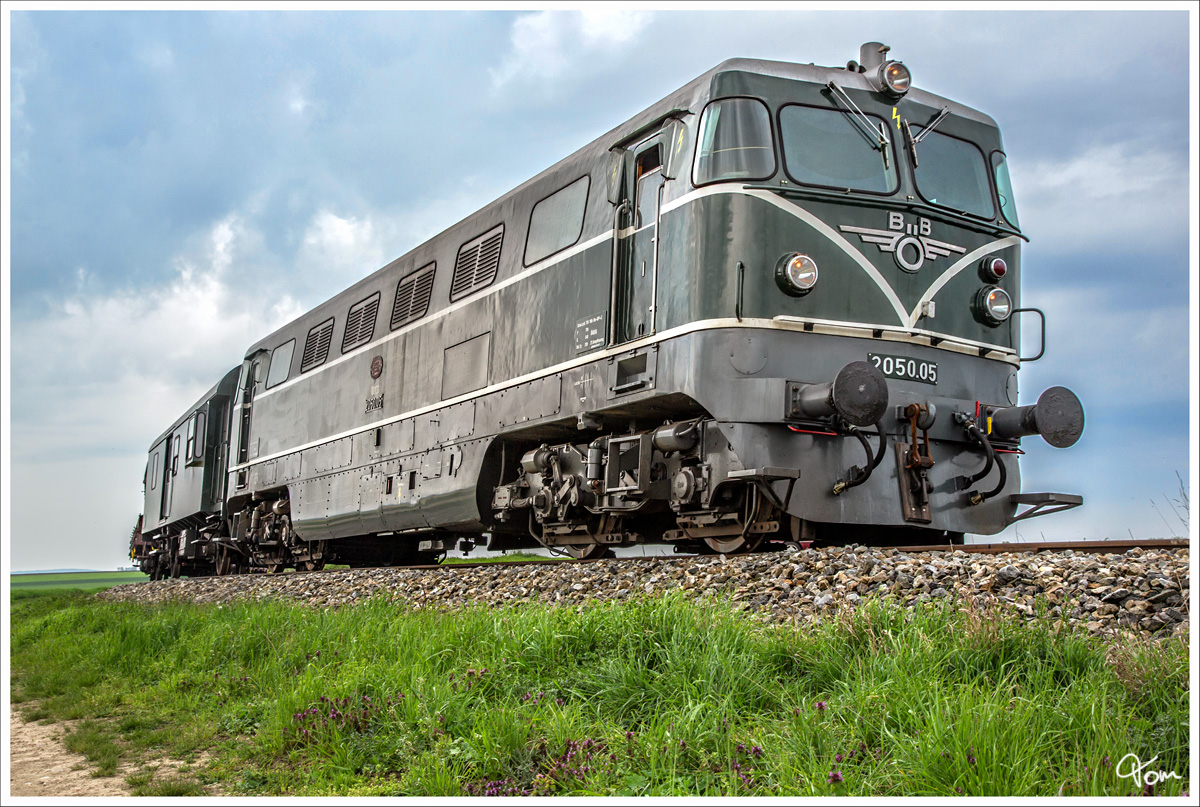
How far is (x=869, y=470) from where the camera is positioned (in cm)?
701

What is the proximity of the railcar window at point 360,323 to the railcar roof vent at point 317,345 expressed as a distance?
2.29 feet

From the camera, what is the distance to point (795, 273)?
281 inches

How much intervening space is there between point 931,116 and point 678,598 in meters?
5.22

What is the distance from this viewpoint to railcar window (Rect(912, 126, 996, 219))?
7891mm

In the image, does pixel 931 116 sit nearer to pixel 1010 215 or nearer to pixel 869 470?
pixel 1010 215

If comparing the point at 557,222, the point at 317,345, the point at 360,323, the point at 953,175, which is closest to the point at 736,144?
the point at 953,175

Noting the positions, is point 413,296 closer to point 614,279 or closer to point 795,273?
point 614,279

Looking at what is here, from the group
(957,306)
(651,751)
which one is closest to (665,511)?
(957,306)

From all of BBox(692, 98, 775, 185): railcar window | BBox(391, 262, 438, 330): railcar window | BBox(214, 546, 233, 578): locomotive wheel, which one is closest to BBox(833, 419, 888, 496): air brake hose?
BBox(692, 98, 775, 185): railcar window

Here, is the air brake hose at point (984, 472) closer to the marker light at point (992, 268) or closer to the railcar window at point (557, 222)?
the marker light at point (992, 268)

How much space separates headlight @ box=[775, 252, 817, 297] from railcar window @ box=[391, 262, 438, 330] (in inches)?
207

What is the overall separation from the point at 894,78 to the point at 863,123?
0.53 meters

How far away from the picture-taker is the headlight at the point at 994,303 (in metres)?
7.94
